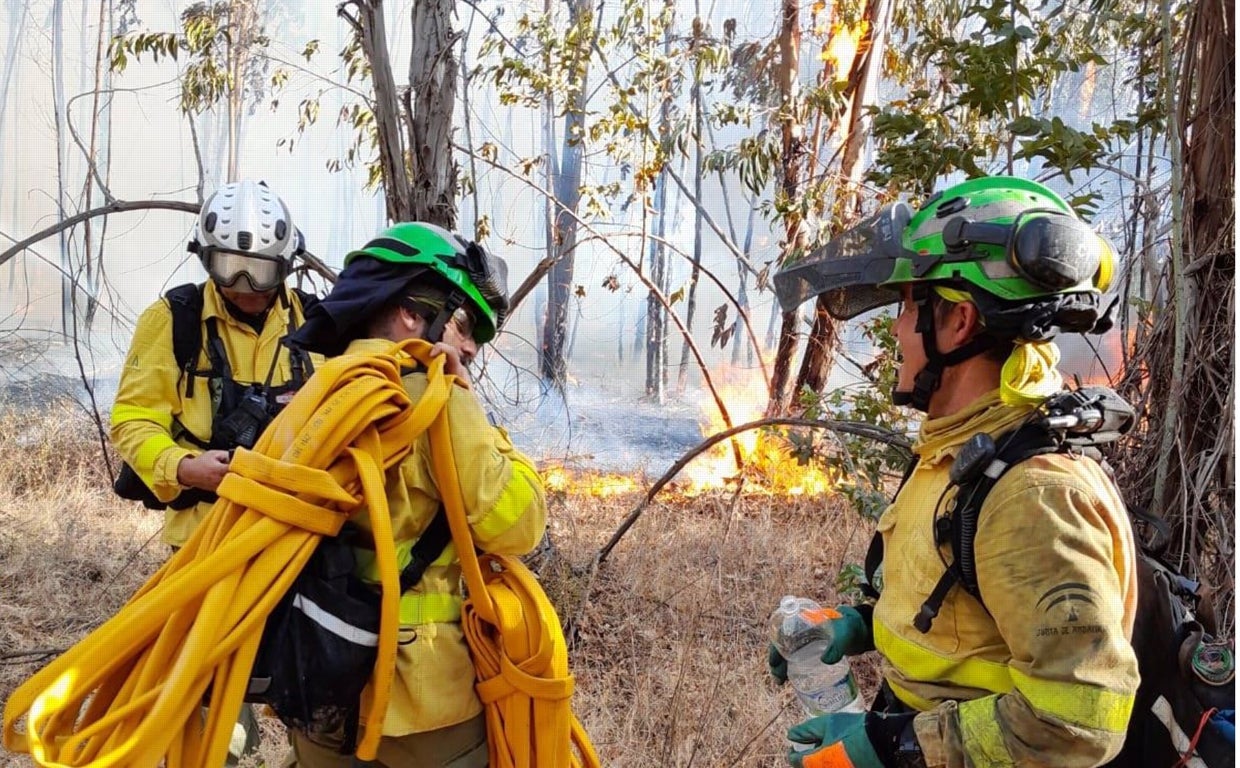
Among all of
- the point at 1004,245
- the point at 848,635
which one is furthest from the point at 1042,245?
the point at 848,635

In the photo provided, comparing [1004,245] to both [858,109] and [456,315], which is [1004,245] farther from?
[858,109]

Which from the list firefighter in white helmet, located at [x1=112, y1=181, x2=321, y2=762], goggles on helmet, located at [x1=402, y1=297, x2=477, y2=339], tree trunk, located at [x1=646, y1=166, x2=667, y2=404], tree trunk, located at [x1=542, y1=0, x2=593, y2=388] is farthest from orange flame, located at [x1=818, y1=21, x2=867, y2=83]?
goggles on helmet, located at [x1=402, y1=297, x2=477, y2=339]

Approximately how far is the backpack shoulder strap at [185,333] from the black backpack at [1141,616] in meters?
2.55

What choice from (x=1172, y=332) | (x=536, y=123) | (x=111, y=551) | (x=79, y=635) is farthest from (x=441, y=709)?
(x=536, y=123)

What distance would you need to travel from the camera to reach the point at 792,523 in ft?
23.3

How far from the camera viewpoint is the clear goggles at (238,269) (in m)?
3.12

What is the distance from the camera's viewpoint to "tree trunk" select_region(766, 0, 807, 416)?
26.0ft

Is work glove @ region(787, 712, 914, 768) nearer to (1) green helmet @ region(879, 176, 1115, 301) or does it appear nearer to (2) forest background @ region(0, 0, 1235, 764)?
(1) green helmet @ region(879, 176, 1115, 301)

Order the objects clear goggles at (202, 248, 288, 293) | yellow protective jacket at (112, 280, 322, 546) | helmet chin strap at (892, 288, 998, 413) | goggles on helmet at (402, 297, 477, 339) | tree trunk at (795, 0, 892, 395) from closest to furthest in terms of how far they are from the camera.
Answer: helmet chin strap at (892, 288, 998, 413)
goggles on helmet at (402, 297, 477, 339)
yellow protective jacket at (112, 280, 322, 546)
clear goggles at (202, 248, 288, 293)
tree trunk at (795, 0, 892, 395)

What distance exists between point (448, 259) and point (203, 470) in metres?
1.24

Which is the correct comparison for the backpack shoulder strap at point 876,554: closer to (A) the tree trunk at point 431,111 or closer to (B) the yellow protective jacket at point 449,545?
(B) the yellow protective jacket at point 449,545

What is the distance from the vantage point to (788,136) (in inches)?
321

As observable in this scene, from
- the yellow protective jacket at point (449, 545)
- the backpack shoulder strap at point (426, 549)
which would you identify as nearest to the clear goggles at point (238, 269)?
the yellow protective jacket at point (449, 545)

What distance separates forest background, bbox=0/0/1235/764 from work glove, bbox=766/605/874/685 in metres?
1.40
